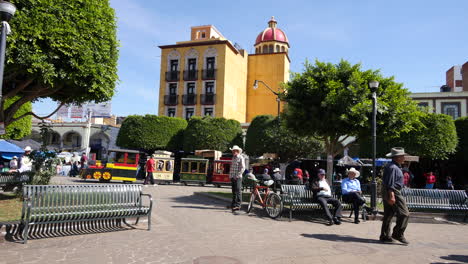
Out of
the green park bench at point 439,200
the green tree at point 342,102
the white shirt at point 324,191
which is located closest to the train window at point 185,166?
the green tree at point 342,102

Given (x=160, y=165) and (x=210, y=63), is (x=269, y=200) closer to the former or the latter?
(x=160, y=165)

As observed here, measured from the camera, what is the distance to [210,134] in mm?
30750

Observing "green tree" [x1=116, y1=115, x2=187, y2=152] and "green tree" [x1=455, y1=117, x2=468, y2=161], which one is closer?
"green tree" [x1=455, y1=117, x2=468, y2=161]

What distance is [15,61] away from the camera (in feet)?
28.3

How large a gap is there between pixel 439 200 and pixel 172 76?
33831 mm

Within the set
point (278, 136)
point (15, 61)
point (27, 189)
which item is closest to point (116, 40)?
point (15, 61)

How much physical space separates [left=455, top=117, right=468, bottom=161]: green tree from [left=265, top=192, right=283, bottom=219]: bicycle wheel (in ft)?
70.4

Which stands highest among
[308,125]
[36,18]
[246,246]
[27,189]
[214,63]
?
[214,63]

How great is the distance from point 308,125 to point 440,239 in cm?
624

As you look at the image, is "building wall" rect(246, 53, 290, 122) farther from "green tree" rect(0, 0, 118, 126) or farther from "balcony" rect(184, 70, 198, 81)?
"green tree" rect(0, 0, 118, 126)

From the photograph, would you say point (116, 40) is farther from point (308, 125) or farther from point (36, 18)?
point (308, 125)

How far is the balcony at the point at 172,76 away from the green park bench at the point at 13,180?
29.5 metres

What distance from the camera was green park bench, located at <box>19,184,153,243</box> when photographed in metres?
5.88

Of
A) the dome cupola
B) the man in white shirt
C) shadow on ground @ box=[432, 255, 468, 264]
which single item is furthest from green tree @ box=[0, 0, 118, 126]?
the dome cupola
